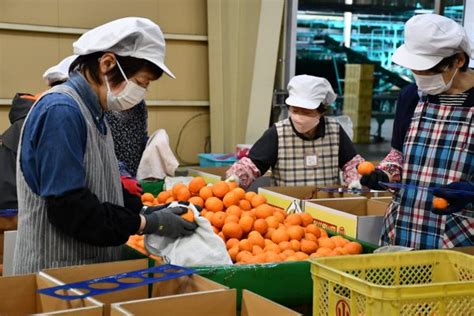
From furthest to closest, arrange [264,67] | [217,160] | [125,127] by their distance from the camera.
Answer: [264,67], [217,160], [125,127]

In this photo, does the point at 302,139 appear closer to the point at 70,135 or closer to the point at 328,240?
the point at 328,240

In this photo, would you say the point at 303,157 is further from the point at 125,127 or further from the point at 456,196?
the point at 456,196

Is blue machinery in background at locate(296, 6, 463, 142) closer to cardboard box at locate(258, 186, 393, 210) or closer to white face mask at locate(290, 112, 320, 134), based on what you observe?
white face mask at locate(290, 112, 320, 134)

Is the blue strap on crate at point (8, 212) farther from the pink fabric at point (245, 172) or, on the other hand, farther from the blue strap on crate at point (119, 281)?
the blue strap on crate at point (119, 281)

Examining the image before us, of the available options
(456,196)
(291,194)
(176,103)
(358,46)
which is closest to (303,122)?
(291,194)

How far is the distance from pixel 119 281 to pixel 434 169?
1311 millimetres

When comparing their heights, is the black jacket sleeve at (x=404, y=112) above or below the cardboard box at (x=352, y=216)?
above

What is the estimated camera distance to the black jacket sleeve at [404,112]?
110 inches

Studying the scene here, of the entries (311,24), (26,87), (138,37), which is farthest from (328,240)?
(311,24)

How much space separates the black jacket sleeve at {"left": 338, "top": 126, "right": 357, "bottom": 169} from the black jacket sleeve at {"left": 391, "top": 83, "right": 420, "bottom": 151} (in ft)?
3.18

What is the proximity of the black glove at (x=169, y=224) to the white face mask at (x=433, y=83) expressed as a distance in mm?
1035

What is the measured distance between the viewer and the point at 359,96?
6.99 metres

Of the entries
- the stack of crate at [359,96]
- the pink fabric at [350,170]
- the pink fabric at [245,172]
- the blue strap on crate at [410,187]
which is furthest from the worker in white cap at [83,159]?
the stack of crate at [359,96]

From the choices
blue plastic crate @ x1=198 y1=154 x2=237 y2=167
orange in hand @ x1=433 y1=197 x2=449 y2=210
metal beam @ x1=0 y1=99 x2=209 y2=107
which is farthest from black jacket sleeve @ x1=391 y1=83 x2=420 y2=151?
metal beam @ x1=0 y1=99 x2=209 y2=107
